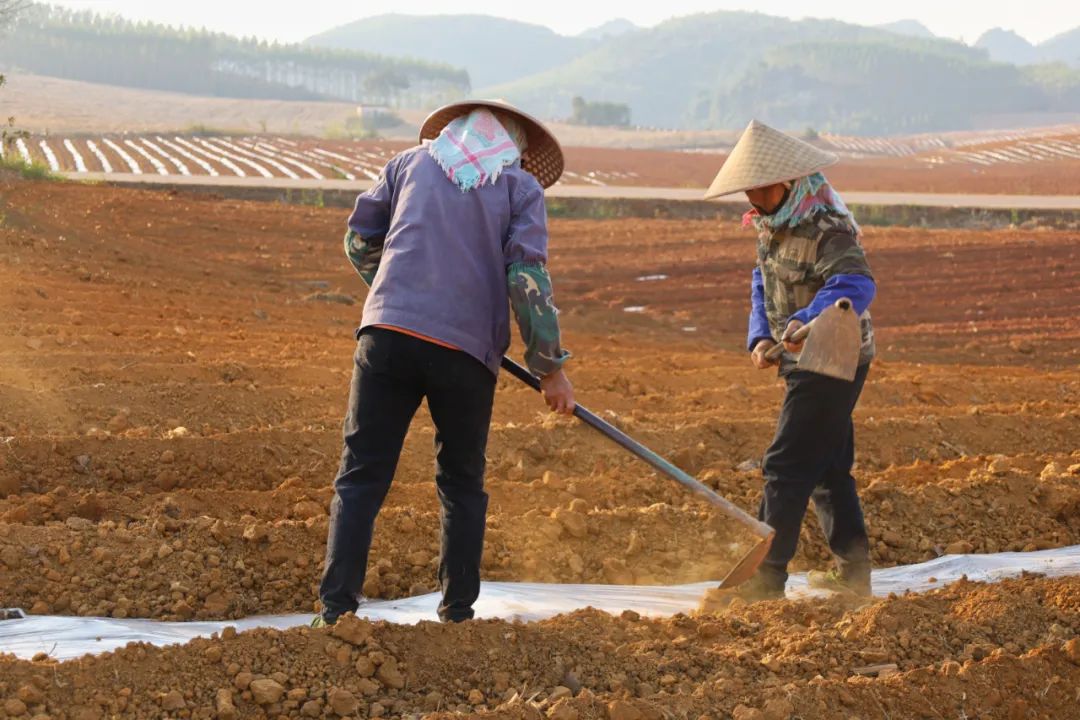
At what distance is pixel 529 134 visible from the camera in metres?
3.81

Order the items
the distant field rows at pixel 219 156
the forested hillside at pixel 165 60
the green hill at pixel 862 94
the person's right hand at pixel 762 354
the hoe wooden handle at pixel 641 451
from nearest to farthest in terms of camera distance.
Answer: the hoe wooden handle at pixel 641 451 → the person's right hand at pixel 762 354 → the distant field rows at pixel 219 156 → the forested hillside at pixel 165 60 → the green hill at pixel 862 94

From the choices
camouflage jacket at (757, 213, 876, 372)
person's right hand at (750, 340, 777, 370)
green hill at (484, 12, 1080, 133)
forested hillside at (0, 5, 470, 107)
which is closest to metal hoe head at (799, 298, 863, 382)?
camouflage jacket at (757, 213, 876, 372)

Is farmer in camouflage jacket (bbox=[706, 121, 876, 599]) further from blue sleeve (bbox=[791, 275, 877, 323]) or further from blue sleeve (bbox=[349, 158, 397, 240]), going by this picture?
blue sleeve (bbox=[349, 158, 397, 240])

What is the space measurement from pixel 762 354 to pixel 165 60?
10066cm

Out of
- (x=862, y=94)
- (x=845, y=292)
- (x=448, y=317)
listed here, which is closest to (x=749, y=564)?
(x=845, y=292)

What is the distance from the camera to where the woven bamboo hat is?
364 cm

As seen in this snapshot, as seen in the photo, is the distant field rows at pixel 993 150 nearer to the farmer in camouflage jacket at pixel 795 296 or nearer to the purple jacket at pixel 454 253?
the farmer in camouflage jacket at pixel 795 296

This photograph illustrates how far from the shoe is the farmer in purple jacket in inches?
54.5

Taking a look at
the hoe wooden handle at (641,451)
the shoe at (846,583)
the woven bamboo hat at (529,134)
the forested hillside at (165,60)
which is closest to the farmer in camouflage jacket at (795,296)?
the hoe wooden handle at (641,451)

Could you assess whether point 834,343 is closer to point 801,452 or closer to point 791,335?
point 791,335

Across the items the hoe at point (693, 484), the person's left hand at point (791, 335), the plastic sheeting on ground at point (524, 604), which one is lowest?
the plastic sheeting on ground at point (524, 604)

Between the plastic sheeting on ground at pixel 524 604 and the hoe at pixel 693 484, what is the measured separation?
0.25 meters

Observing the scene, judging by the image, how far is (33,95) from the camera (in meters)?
66.8

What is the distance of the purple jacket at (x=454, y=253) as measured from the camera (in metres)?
3.45
